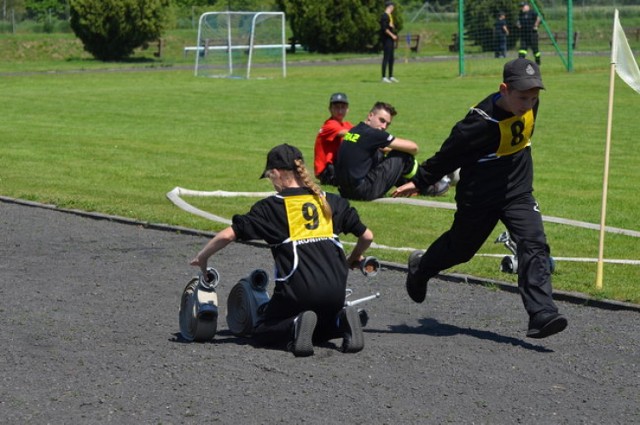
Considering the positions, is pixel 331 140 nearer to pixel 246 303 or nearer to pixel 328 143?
pixel 328 143

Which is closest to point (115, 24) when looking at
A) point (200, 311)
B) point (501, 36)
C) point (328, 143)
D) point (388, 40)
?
point (501, 36)

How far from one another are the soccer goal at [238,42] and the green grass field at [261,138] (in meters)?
1.23

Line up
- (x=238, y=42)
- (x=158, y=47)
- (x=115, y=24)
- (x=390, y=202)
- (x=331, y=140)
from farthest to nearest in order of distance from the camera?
(x=158, y=47), (x=115, y=24), (x=238, y=42), (x=331, y=140), (x=390, y=202)

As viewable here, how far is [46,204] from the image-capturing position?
14.3 m

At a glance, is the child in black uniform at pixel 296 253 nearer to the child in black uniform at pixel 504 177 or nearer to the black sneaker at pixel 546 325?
the child in black uniform at pixel 504 177

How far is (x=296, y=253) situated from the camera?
7.75 meters

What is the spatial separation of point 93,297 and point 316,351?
2.35m

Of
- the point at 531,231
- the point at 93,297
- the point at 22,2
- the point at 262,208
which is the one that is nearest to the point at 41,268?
the point at 93,297

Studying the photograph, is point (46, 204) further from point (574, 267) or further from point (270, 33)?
point (270, 33)

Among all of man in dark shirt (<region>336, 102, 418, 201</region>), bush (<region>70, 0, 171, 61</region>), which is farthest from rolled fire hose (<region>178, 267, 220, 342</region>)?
bush (<region>70, 0, 171, 61</region>)

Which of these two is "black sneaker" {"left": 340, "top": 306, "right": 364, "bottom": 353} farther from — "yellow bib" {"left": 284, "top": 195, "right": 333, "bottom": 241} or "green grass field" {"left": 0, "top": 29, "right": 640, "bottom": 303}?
"green grass field" {"left": 0, "top": 29, "right": 640, "bottom": 303}

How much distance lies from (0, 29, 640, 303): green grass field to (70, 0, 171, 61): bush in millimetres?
10051

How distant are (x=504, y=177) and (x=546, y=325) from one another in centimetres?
109

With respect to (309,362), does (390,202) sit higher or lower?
lower
